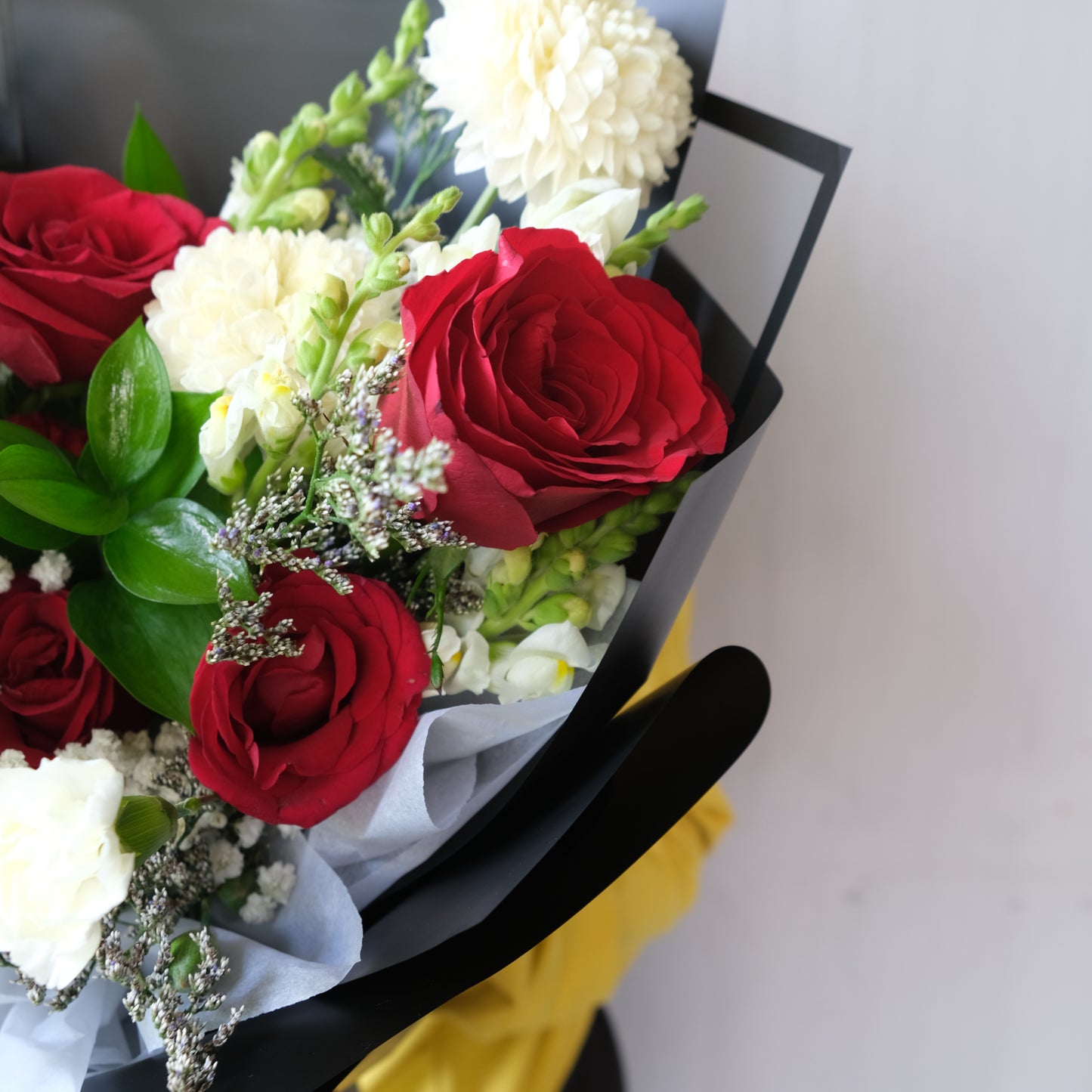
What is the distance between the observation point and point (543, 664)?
0.41 meters

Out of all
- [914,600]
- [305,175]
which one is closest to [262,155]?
[305,175]

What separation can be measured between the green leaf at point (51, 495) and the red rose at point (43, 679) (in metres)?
0.04

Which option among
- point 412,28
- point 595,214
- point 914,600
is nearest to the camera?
point 595,214

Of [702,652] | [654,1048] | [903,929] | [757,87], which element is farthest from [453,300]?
[654,1048]

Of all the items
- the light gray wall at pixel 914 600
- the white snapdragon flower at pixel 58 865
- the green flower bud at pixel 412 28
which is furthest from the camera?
the light gray wall at pixel 914 600

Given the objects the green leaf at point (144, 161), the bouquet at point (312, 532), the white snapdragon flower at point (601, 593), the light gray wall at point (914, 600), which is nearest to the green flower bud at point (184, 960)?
the bouquet at point (312, 532)

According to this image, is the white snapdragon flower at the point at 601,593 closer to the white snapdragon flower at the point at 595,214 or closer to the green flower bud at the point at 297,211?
Result: the white snapdragon flower at the point at 595,214

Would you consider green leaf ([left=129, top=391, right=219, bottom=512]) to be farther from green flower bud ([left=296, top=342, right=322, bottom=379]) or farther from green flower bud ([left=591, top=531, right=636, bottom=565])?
green flower bud ([left=591, top=531, right=636, bottom=565])

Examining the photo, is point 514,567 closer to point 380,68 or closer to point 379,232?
point 379,232

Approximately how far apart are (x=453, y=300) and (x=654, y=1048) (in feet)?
3.41

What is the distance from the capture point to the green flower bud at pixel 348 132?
0.55 m

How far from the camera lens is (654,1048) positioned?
44.7 inches

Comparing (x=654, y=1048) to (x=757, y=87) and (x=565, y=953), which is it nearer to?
(x=565, y=953)

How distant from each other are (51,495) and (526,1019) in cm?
35
